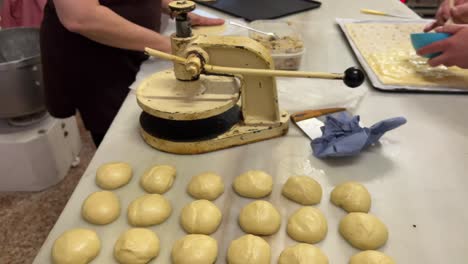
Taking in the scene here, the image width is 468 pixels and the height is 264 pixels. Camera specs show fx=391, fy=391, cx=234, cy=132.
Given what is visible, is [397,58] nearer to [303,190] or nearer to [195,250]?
[303,190]

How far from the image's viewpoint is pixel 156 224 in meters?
0.70

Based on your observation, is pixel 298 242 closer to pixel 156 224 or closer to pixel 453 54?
pixel 156 224

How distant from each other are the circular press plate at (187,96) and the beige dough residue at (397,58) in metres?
0.54

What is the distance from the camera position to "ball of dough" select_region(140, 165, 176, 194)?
2.50ft

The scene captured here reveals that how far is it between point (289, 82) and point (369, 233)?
62 centimetres

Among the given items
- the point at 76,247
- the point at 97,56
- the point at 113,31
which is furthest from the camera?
the point at 97,56

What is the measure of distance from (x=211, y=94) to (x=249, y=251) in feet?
1.25

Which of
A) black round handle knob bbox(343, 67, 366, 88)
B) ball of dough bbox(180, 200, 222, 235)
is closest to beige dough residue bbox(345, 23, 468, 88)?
black round handle knob bbox(343, 67, 366, 88)

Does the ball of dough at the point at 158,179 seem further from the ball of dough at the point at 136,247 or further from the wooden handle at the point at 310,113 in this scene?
the wooden handle at the point at 310,113

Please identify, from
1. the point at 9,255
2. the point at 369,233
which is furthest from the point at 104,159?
the point at 9,255

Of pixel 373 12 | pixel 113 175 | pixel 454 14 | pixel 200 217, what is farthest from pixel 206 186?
pixel 373 12

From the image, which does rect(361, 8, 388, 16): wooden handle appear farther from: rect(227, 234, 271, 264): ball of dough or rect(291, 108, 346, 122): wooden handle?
rect(227, 234, 271, 264): ball of dough

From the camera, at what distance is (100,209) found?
688 millimetres

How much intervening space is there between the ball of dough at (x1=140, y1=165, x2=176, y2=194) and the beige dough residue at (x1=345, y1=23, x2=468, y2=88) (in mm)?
716
